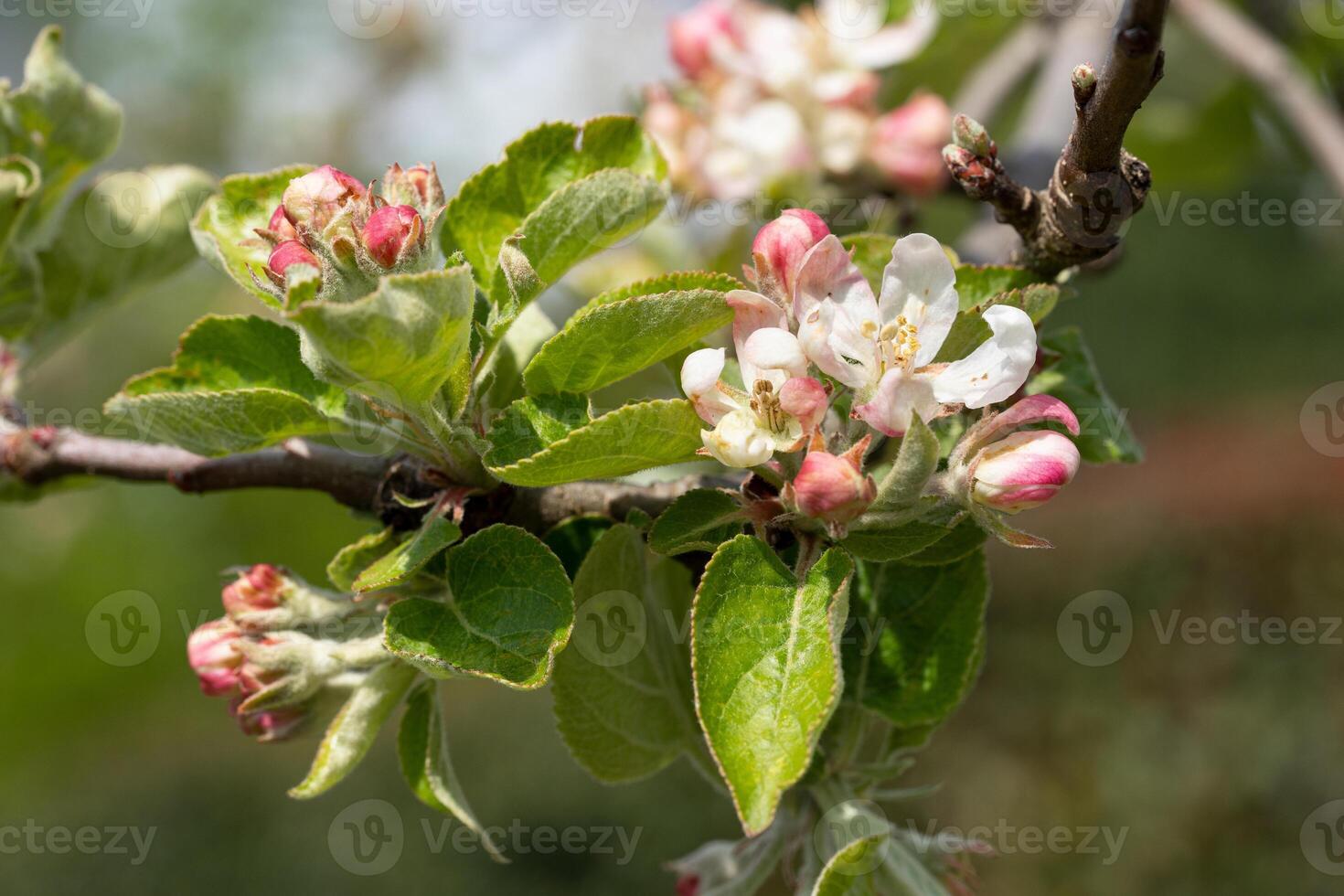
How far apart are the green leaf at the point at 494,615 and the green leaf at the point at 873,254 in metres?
0.31

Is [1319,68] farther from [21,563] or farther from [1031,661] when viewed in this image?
[21,563]

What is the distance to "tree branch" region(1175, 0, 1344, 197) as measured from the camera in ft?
Result: 5.31

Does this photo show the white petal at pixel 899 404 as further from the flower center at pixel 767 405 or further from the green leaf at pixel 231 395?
the green leaf at pixel 231 395

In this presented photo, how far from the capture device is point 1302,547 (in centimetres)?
576

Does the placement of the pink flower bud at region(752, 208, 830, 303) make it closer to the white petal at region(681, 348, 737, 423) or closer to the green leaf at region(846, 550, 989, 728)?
the white petal at region(681, 348, 737, 423)

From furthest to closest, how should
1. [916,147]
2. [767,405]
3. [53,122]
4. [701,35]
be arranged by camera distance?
[701,35] → [916,147] → [53,122] → [767,405]

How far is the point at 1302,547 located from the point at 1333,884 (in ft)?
6.75

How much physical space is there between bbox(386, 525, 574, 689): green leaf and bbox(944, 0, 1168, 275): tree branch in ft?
1.29

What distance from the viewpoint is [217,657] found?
0.87 m

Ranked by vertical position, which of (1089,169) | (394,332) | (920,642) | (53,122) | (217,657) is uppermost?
(53,122)

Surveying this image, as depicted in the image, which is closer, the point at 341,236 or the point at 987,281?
the point at 341,236

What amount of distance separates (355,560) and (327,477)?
15cm

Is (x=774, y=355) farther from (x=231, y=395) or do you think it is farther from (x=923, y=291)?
(x=231, y=395)

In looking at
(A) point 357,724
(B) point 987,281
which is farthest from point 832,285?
(A) point 357,724
